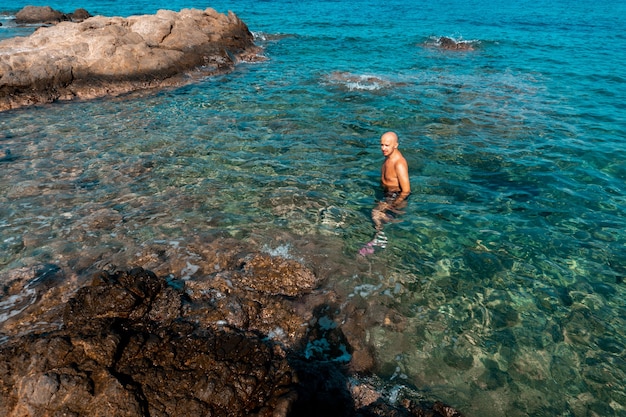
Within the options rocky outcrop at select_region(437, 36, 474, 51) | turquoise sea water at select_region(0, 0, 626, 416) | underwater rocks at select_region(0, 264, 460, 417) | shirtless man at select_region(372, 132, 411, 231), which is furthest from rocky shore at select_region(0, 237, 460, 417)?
Answer: rocky outcrop at select_region(437, 36, 474, 51)

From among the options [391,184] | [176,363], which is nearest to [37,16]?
[391,184]

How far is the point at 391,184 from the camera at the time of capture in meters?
9.49

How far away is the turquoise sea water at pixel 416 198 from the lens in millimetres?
5867

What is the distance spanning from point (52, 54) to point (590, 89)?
2343cm

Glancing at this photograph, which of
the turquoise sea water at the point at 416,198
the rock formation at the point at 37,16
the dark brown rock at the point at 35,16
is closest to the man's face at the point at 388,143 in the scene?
the turquoise sea water at the point at 416,198

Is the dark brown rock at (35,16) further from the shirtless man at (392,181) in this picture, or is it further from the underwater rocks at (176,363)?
the underwater rocks at (176,363)

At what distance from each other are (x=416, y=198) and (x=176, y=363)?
264 inches

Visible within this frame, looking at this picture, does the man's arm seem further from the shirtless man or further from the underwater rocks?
the underwater rocks

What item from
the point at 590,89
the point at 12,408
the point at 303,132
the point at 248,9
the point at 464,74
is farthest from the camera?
the point at 248,9

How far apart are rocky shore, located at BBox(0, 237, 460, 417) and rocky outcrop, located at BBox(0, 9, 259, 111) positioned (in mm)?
12433

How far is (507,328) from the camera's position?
6.21 m

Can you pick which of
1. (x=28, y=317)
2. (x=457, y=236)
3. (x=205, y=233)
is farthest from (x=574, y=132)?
(x=28, y=317)

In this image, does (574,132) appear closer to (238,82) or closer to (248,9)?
(238,82)

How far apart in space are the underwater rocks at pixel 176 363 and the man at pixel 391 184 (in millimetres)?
3211
